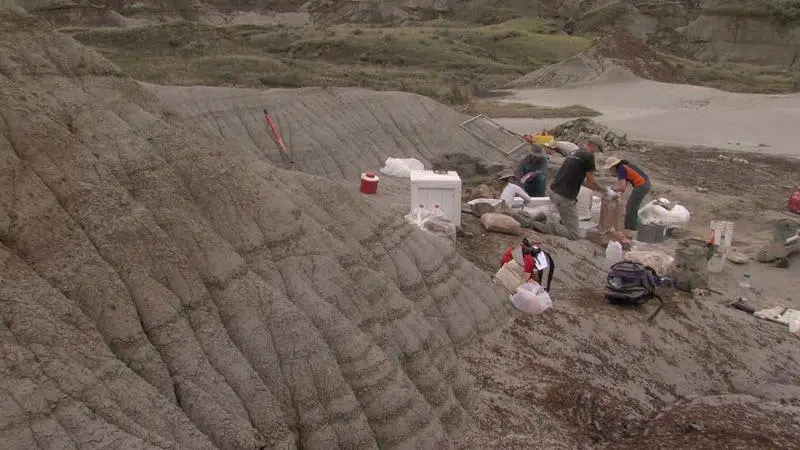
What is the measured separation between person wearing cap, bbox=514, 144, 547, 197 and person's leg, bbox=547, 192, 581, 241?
4.92 ft

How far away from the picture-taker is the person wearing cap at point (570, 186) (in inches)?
460

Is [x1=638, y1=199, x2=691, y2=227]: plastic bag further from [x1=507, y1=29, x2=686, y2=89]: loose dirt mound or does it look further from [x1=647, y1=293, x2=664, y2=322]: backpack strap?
[x1=507, y1=29, x2=686, y2=89]: loose dirt mound

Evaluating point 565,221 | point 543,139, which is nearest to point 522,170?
point 565,221

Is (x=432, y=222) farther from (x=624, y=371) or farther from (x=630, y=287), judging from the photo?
(x=624, y=371)

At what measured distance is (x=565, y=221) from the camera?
12.3m

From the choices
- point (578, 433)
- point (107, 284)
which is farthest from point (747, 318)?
point (107, 284)

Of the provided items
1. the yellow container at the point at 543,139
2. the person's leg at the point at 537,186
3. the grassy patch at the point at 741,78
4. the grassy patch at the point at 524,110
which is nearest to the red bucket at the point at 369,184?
the person's leg at the point at 537,186

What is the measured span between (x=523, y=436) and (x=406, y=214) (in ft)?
14.0

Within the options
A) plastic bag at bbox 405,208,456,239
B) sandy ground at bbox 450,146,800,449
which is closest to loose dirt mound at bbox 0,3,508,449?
sandy ground at bbox 450,146,800,449

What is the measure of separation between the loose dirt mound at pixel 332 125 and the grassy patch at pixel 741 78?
68.7ft

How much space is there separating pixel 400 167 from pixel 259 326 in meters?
10.7

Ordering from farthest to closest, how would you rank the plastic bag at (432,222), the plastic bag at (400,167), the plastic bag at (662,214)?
1. the plastic bag at (400,167)
2. the plastic bag at (662,214)
3. the plastic bag at (432,222)

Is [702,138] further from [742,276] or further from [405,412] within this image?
[405,412]

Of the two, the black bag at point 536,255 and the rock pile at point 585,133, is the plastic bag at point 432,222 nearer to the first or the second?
the black bag at point 536,255
